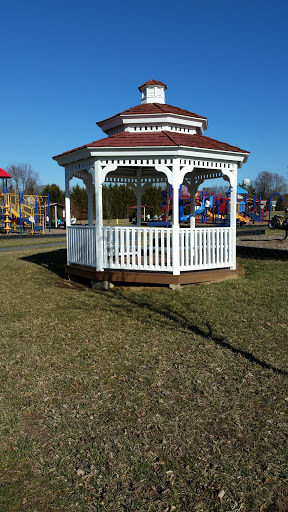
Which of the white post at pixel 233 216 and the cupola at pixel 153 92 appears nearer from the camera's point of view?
the white post at pixel 233 216

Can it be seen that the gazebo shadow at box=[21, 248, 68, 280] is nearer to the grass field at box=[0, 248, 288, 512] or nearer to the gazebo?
the gazebo

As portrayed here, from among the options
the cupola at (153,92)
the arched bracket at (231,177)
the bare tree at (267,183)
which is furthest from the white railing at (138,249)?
the bare tree at (267,183)

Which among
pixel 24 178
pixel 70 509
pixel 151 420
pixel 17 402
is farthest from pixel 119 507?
pixel 24 178

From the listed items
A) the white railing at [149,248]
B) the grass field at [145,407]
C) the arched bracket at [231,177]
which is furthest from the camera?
the arched bracket at [231,177]

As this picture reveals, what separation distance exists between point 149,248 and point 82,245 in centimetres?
198

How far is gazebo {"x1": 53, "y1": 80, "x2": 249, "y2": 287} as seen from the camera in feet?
31.7

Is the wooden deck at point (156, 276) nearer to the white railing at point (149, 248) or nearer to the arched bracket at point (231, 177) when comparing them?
the white railing at point (149, 248)

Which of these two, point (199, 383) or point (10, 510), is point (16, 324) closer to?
point (199, 383)

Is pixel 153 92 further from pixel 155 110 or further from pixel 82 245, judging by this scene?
pixel 82 245

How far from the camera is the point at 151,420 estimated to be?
4.17 metres

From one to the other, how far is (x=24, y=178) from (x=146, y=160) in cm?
8091

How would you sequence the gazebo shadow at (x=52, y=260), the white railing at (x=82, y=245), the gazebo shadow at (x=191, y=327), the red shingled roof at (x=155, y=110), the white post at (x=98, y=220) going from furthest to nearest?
the gazebo shadow at (x=52, y=260), the red shingled roof at (x=155, y=110), the white railing at (x=82, y=245), the white post at (x=98, y=220), the gazebo shadow at (x=191, y=327)

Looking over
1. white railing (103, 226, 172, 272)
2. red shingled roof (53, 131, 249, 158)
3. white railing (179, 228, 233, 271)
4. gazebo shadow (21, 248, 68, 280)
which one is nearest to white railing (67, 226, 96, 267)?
white railing (103, 226, 172, 272)

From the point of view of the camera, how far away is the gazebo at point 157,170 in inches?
380
